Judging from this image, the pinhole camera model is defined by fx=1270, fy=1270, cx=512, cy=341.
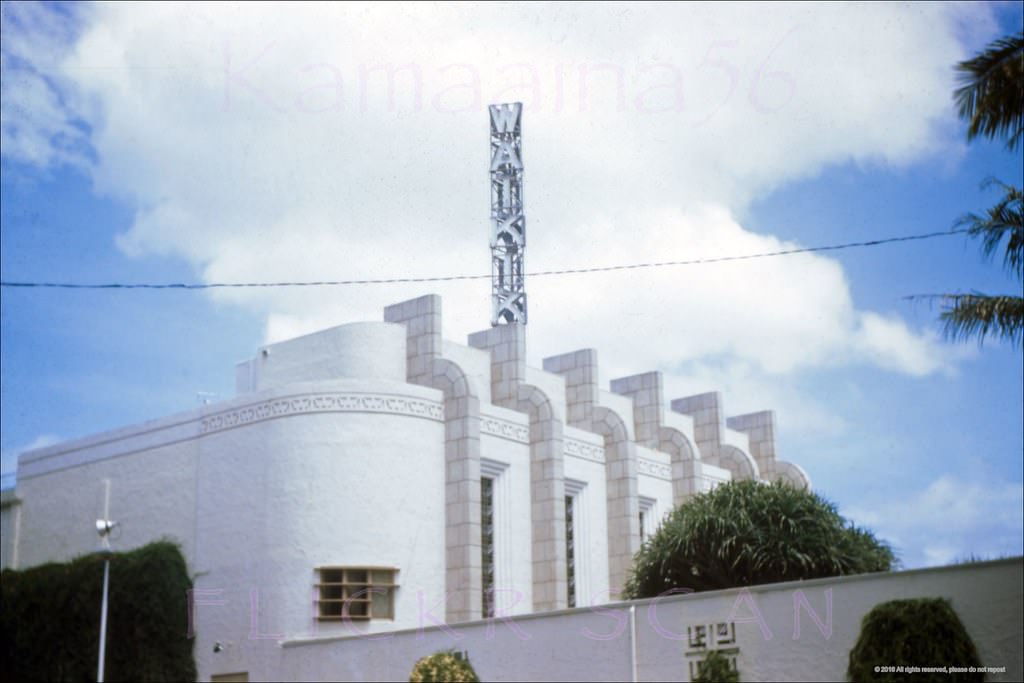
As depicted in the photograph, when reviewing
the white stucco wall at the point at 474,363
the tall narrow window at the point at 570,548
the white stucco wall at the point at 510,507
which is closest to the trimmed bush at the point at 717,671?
the white stucco wall at the point at 510,507

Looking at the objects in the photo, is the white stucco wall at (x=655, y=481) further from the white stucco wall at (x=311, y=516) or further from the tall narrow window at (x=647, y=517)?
the white stucco wall at (x=311, y=516)

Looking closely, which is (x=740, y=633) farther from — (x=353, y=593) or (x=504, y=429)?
(x=504, y=429)

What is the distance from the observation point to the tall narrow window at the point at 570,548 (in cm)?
3359

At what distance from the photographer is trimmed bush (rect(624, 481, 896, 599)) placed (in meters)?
27.8

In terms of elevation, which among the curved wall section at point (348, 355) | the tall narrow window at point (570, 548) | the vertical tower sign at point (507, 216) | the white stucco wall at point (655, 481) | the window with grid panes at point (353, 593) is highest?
the vertical tower sign at point (507, 216)

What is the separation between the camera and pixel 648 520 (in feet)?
122

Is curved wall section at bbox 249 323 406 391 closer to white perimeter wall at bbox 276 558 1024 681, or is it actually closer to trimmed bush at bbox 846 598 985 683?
white perimeter wall at bbox 276 558 1024 681

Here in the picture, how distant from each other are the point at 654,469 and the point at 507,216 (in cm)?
951

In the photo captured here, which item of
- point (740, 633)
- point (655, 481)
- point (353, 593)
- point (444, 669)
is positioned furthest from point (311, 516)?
point (655, 481)

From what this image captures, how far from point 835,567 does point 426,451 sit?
379 inches

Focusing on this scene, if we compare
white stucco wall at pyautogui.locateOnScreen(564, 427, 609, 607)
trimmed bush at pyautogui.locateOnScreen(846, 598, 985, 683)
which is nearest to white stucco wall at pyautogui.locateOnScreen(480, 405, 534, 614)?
white stucco wall at pyautogui.locateOnScreen(564, 427, 609, 607)

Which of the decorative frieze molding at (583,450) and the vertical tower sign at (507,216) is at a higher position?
the vertical tower sign at (507,216)

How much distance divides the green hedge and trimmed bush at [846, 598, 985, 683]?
1731cm

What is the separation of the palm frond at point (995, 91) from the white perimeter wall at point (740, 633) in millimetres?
5690
